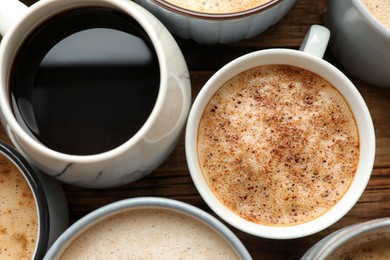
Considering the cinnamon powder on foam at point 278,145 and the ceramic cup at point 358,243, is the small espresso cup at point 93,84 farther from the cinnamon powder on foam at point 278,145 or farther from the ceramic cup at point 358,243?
the ceramic cup at point 358,243

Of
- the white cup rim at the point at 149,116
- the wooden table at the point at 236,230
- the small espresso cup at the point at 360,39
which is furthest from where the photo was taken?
the wooden table at the point at 236,230

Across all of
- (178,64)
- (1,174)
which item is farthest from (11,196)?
(178,64)

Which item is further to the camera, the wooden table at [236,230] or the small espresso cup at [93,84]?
the wooden table at [236,230]

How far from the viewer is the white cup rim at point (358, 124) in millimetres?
1147

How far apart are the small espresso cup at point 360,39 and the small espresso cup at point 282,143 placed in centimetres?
5

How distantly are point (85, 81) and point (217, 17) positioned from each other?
24 centimetres

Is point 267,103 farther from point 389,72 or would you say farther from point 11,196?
point 11,196

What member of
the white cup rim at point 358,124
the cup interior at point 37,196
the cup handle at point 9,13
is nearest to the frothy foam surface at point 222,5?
the white cup rim at point 358,124

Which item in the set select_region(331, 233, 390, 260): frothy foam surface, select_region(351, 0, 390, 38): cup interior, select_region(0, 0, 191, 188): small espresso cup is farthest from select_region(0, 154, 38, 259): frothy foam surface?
select_region(351, 0, 390, 38): cup interior

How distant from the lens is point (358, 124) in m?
1.18

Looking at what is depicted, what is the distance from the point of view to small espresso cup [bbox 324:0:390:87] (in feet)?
3.70

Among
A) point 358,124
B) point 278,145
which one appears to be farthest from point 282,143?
point 358,124

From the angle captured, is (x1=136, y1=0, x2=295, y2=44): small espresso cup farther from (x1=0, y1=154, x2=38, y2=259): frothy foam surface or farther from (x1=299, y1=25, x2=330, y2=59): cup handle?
(x1=0, y1=154, x2=38, y2=259): frothy foam surface

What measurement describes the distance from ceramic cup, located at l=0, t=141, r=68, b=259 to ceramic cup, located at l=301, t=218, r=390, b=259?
1.44 feet
